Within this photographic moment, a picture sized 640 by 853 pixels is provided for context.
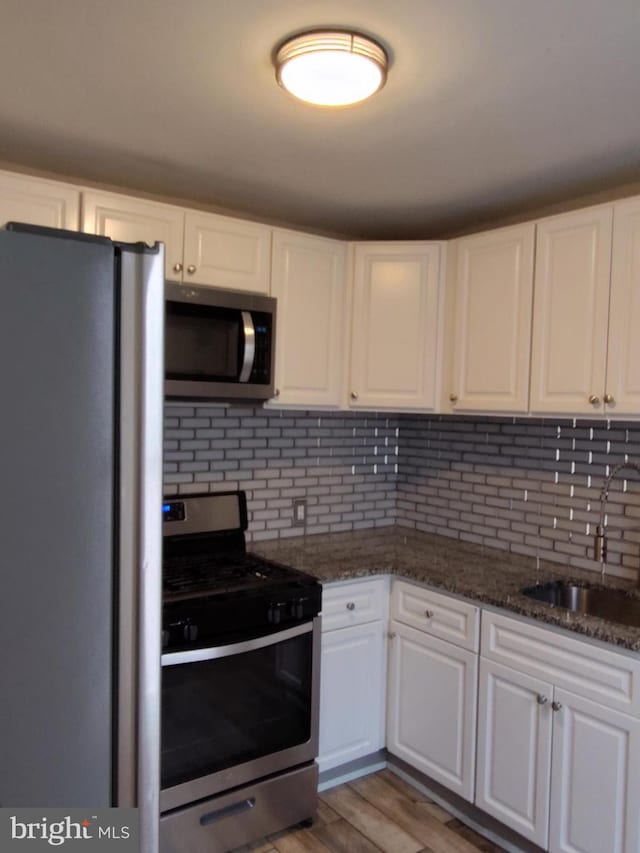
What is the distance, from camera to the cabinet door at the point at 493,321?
2438mm

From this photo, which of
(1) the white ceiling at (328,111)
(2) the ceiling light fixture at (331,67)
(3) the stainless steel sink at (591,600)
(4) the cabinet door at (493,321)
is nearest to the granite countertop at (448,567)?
(3) the stainless steel sink at (591,600)

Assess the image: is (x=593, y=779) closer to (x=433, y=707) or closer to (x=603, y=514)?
(x=433, y=707)

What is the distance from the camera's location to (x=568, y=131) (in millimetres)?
1924

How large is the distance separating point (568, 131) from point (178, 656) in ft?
6.63

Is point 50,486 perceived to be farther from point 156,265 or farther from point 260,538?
point 260,538

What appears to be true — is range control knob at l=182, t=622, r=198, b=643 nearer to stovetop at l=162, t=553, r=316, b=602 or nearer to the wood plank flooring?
stovetop at l=162, t=553, r=316, b=602

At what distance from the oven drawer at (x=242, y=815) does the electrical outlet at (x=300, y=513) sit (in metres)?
1.07

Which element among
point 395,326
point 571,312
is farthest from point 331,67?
point 395,326

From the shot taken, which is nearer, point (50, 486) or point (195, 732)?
point (50, 486)

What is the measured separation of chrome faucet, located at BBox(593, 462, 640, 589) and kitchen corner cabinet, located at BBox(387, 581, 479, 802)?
49cm

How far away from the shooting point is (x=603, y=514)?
245 centimetres

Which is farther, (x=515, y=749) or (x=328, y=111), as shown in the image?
(x=515, y=749)

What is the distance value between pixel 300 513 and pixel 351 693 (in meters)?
0.86

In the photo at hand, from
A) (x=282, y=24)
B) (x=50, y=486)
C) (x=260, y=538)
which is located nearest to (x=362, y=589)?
(x=260, y=538)
